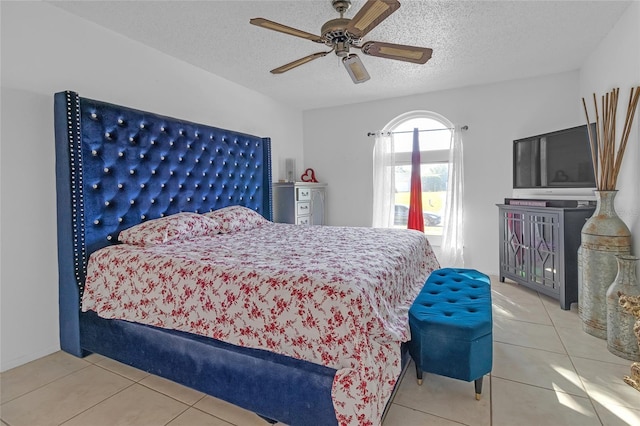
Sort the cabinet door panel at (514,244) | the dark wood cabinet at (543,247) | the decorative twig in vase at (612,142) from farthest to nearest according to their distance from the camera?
the cabinet door panel at (514,244)
the dark wood cabinet at (543,247)
the decorative twig in vase at (612,142)

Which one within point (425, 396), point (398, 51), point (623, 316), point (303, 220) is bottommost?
point (425, 396)

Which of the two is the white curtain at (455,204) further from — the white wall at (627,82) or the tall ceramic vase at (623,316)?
the tall ceramic vase at (623,316)

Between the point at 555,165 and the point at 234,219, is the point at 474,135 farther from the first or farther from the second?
the point at 234,219

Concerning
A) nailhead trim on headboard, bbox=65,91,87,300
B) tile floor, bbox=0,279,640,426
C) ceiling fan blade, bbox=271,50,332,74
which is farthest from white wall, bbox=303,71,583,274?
nailhead trim on headboard, bbox=65,91,87,300

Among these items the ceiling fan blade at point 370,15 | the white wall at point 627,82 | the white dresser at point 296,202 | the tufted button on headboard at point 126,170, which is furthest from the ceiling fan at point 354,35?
the white dresser at point 296,202

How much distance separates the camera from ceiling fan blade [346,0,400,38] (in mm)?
1564

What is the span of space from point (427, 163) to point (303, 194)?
1.71 m

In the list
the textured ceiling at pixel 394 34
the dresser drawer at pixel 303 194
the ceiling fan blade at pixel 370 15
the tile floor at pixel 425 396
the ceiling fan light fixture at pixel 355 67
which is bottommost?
the tile floor at pixel 425 396

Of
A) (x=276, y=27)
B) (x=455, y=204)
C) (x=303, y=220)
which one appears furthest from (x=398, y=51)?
(x=303, y=220)

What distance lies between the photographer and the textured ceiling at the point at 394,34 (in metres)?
2.27

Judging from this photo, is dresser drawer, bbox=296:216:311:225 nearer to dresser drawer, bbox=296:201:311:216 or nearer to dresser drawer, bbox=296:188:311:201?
dresser drawer, bbox=296:201:311:216

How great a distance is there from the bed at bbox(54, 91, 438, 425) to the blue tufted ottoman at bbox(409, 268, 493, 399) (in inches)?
3.8

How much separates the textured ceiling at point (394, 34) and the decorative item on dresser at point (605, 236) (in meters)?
0.74

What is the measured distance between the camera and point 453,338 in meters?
1.56
